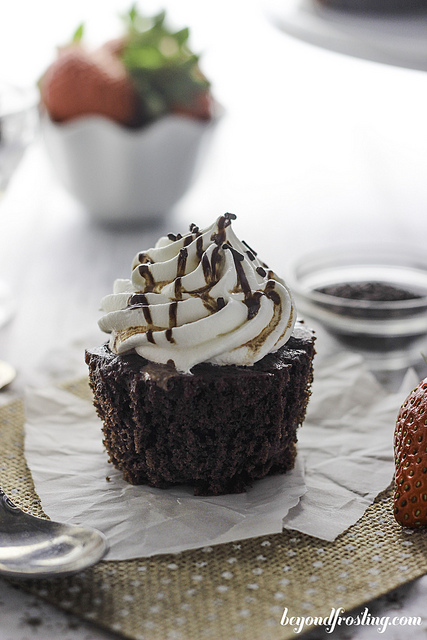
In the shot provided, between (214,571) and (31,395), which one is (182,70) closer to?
(31,395)

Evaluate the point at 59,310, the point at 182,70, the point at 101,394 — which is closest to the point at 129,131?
the point at 182,70

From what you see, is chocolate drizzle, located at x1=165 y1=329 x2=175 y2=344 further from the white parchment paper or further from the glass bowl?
the glass bowl

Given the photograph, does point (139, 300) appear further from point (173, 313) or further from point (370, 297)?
point (370, 297)

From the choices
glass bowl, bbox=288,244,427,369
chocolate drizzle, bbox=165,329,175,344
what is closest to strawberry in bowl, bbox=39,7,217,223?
glass bowl, bbox=288,244,427,369

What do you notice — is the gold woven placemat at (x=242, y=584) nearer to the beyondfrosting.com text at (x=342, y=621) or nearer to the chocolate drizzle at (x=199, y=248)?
the beyondfrosting.com text at (x=342, y=621)

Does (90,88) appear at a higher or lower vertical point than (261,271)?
higher

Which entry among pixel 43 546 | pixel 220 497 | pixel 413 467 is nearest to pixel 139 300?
pixel 220 497
